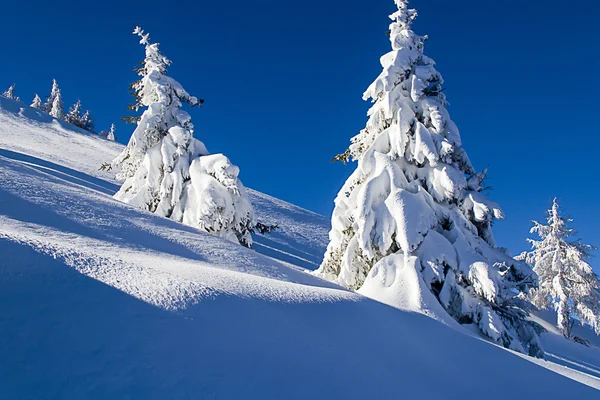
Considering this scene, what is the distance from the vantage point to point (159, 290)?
10.5ft

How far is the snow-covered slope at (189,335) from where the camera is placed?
93.4 inches

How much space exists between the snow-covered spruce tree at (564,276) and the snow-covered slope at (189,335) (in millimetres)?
20909

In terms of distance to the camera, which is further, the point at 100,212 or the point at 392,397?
the point at 100,212

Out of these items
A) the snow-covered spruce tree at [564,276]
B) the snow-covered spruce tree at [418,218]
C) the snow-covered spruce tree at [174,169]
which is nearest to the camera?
the snow-covered spruce tree at [418,218]

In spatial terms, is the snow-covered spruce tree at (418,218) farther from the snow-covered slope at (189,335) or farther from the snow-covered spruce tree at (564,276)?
the snow-covered spruce tree at (564,276)

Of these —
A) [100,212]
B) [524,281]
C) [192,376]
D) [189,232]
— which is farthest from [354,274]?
[192,376]

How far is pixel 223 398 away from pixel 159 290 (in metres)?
1.13

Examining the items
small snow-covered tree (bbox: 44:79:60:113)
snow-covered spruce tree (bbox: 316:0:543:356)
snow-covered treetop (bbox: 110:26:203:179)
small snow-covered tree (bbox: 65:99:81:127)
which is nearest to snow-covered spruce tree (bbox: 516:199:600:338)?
snow-covered spruce tree (bbox: 316:0:543:356)

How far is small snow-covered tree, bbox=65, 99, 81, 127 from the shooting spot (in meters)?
68.9

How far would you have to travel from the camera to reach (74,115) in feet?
227

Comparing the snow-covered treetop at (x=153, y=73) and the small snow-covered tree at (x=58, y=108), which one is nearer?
the snow-covered treetop at (x=153, y=73)

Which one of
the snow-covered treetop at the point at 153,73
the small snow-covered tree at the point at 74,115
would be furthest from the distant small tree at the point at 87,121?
the snow-covered treetop at the point at 153,73

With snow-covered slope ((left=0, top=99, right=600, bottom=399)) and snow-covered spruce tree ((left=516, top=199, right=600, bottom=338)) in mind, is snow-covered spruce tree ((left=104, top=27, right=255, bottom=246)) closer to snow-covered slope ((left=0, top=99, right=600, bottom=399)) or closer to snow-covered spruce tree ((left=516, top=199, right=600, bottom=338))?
snow-covered slope ((left=0, top=99, right=600, bottom=399))

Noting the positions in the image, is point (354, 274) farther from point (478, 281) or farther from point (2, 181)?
point (2, 181)
